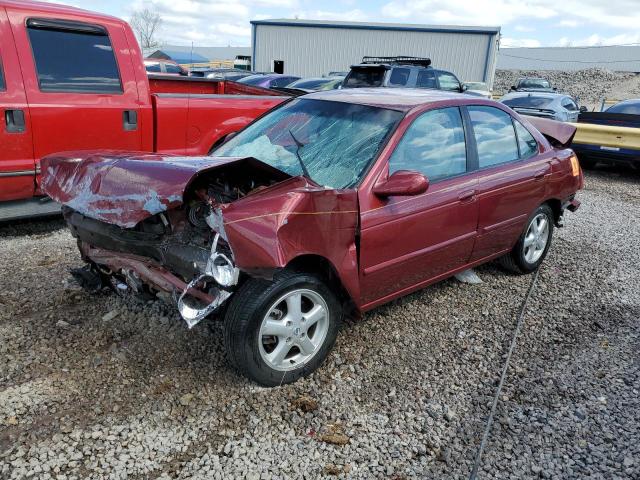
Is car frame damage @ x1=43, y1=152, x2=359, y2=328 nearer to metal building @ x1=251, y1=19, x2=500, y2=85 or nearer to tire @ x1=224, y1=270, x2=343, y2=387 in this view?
tire @ x1=224, y1=270, x2=343, y2=387

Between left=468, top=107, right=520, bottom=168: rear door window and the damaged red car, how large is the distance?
0.02 m

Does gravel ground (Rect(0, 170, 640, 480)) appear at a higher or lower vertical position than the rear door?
lower

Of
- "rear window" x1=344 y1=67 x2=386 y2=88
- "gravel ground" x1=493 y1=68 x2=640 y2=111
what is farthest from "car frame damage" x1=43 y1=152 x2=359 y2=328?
"gravel ground" x1=493 y1=68 x2=640 y2=111

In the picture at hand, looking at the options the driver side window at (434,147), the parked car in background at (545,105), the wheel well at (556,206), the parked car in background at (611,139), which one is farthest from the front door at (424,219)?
the parked car in background at (545,105)

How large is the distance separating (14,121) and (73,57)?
86 centimetres

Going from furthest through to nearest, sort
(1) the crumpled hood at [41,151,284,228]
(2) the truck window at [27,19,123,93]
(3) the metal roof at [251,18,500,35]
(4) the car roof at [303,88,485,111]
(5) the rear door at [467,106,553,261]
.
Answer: (3) the metal roof at [251,18,500,35], (2) the truck window at [27,19,123,93], (5) the rear door at [467,106,553,261], (4) the car roof at [303,88,485,111], (1) the crumpled hood at [41,151,284,228]

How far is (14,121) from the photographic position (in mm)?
4508

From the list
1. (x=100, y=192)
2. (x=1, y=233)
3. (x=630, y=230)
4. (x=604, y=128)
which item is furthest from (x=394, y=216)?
(x=604, y=128)

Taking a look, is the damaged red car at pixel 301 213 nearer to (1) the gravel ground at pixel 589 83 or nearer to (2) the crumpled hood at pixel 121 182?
(2) the crumpled hood at pixel 121 182

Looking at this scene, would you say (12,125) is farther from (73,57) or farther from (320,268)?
(320,268)

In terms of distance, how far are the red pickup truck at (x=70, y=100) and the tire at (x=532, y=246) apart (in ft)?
11.4

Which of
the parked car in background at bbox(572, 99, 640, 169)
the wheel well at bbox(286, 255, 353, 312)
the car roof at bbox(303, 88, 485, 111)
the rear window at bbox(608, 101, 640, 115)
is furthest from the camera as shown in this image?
the rear window at bbox(608, 101, 640, 115)

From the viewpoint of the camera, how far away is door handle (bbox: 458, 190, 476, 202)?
368 centimetres

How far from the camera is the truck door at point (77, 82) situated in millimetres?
4633
